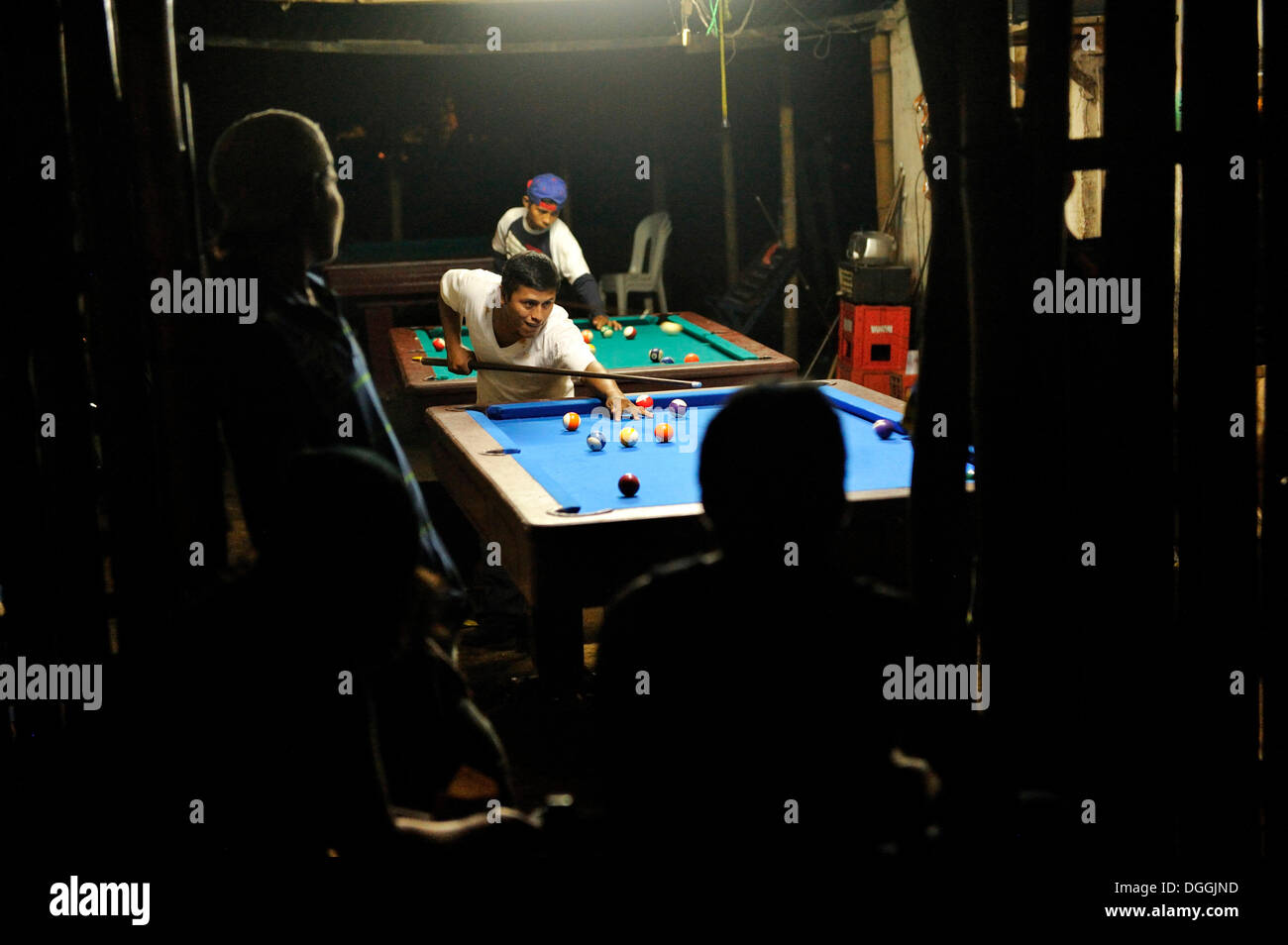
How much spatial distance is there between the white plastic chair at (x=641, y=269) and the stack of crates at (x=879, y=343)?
2081mm

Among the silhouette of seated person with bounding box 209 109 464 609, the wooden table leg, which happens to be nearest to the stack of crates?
the wooden table leg

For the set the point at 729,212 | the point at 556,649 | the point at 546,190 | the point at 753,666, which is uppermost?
the point at 546,190

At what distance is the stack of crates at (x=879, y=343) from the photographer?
7961mm

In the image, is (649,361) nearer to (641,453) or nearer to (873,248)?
(641,453)

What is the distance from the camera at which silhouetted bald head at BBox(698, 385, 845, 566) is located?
65.0 inches

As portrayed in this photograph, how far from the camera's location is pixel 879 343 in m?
8.01

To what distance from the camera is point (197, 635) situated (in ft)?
5.98

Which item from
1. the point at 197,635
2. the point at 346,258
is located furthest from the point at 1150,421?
the point at 346,258

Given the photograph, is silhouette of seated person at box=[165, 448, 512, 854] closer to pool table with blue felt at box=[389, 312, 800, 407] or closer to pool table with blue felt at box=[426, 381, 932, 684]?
pool table with blue felt at box=[426, 381, 932, 684]

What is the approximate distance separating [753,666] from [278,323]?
1.21 metres

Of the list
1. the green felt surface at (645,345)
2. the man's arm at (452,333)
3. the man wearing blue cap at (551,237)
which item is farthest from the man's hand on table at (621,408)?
the man wearing blue cap at (551,237)

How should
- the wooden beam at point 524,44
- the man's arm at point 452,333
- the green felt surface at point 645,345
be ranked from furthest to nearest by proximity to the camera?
the wooden beam at point 524,44, the green felt surface at point 645,345, the man's arm at point 452,333

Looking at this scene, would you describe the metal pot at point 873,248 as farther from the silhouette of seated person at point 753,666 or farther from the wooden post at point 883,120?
the silhouette of seated person at point 753,666

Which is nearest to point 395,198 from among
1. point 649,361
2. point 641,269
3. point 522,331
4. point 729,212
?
point 641,269
